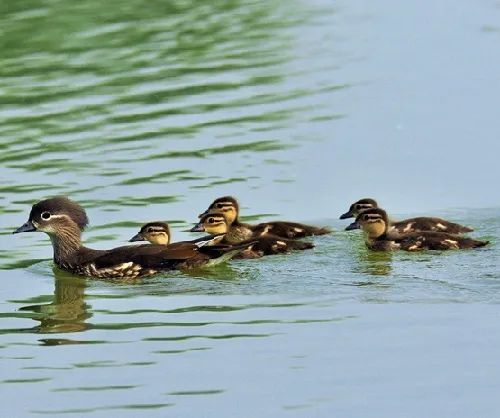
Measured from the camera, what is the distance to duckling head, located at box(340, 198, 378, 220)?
12519 millimetres

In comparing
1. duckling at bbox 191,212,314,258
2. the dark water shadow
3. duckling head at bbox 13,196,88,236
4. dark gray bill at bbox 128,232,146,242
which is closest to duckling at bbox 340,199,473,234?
the dark water shadow

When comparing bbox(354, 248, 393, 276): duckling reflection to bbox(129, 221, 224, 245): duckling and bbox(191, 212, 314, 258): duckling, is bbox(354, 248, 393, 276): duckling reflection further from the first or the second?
bbox(129, 221, 224, 245): duckling

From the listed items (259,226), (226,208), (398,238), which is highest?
(226,208)

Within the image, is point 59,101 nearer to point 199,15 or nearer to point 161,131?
point 161,131

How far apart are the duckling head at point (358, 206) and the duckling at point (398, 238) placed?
10cm

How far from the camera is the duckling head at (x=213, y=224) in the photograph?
1256 cm

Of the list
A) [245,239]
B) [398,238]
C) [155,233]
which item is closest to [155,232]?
[155,233]

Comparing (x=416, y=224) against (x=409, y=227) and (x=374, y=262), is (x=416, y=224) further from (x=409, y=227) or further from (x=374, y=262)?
(x=374, y=262)

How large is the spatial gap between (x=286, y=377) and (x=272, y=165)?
501 cm

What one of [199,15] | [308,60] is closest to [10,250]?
[308,60]

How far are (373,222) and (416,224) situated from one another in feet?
0.89

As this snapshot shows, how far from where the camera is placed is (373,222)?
12281 mm

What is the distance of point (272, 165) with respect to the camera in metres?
14.1

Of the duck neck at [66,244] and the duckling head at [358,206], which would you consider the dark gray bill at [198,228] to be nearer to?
the duck neck at [66,244]
